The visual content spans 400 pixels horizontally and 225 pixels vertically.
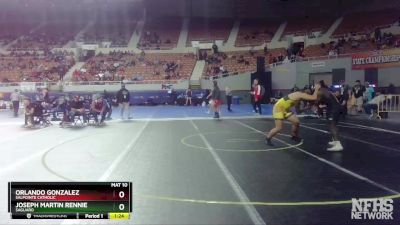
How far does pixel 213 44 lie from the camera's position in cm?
3894

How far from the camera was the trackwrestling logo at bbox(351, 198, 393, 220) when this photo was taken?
343 cm

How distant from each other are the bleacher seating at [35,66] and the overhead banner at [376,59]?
23.9 meters

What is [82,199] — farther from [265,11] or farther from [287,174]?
[265,11]

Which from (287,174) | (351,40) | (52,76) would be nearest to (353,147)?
(287,174)

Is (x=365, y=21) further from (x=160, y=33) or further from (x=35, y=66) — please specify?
(x=35, y=66)

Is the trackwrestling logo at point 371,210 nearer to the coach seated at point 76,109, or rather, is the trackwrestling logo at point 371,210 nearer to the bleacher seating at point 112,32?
the coach seated at point 76,109

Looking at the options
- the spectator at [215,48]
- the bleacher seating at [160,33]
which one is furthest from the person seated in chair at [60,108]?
the bleacher seating at [160,33]

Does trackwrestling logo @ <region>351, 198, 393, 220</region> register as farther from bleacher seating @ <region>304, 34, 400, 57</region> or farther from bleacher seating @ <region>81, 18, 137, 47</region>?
bleacher seating @ <region>81, 18, 137, 47</region>

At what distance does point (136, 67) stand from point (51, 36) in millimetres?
12846

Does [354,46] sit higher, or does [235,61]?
[354,46]

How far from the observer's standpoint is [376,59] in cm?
2278

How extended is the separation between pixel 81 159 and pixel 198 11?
3734 centimetres

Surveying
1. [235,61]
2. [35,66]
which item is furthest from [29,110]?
[235,61]

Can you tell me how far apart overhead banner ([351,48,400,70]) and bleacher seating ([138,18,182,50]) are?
20760mm
